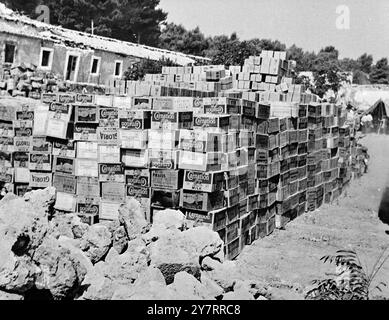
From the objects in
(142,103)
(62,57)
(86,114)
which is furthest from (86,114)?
(62,57)

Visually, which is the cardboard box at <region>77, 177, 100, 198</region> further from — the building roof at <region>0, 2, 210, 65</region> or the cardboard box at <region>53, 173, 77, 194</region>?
the building roof at <region>0, 2, 210, 65</region>

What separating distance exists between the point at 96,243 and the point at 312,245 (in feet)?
15.9

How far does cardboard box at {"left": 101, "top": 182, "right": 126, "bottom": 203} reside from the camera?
7637mm

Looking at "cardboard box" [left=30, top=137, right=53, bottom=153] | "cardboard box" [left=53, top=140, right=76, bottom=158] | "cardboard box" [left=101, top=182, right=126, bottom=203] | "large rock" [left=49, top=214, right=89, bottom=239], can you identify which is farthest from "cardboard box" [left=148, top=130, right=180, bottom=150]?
"cardboard box" [left=30, top=137, right=53, bottom=153]

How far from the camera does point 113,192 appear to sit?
Answer: 303 inches

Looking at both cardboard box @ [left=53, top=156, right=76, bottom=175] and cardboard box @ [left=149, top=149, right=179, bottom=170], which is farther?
cardboard box @ [left=53, top=156, right=76, bottom=175]

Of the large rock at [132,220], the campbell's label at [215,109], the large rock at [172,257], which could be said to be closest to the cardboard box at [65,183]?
the large rock at [132,220]

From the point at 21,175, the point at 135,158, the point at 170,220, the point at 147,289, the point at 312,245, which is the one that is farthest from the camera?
the point at 312,245

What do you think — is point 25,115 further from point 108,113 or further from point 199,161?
point 199,161

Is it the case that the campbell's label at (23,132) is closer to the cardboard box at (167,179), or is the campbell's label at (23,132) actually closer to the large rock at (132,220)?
the cardboard box at (167,179)

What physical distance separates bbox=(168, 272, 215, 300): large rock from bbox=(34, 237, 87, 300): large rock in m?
0.98

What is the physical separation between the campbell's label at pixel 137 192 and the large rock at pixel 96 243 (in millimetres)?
1423
